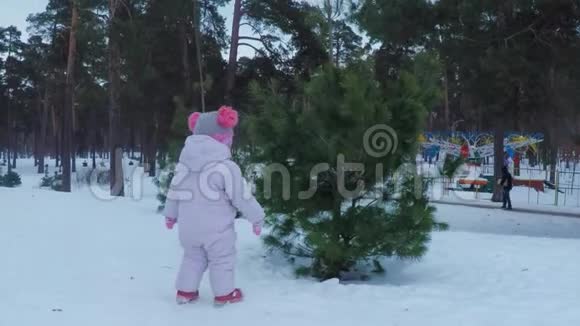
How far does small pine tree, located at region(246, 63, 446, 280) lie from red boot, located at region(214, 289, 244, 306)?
0.99 meters

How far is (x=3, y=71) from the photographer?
4216 centimetres

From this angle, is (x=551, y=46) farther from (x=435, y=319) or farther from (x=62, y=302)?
(x=62, y=302)

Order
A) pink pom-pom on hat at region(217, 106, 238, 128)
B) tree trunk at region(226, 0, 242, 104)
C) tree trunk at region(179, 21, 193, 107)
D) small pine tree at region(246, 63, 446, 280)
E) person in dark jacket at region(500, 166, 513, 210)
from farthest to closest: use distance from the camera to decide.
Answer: tree trunk at region(179, 21, 193, 107)
tree trunk at region(226, 0, 242, 104)
person in dark jacket at region(500, 166, 513, 210)
small pine tree at region(246, 63, 446, 280)
pink pom-pom on hat at region(217, 106, 238, 128)

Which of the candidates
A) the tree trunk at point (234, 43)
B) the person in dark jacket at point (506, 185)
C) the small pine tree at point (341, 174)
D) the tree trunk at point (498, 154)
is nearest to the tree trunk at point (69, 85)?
the tree trunk at point (234, 43)

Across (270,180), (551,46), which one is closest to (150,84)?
(551,46)

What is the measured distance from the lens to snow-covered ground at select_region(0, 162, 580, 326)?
12.4 ft

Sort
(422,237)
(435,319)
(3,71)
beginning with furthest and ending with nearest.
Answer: (3,71), (422,237), (435,319)

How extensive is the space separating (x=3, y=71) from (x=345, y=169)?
43.9 m

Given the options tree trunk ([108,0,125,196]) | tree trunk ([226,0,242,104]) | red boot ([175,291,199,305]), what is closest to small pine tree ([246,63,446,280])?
red boot ([175,291,199,305])

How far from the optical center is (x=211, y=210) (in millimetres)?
4070

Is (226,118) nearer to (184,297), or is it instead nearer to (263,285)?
(184,297)

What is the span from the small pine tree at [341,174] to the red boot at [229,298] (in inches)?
39.0

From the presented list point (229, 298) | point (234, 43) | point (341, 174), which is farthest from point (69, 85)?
point (229, 298)

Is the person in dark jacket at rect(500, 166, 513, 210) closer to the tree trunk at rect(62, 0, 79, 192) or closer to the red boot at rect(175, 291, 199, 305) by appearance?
the red boot at rect(175, 291, 199, 305)
